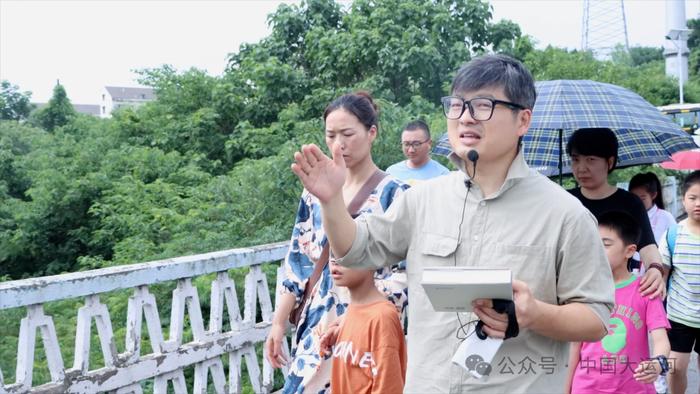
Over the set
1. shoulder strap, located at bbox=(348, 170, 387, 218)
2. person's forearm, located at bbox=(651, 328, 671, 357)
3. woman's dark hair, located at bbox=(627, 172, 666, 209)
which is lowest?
person's forearm, located at bbox=(651, 328, 671, 357)

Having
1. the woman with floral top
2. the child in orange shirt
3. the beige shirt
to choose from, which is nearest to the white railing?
the woman with floral top

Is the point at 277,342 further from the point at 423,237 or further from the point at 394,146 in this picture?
the point at 394,146

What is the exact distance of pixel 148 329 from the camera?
463 cm

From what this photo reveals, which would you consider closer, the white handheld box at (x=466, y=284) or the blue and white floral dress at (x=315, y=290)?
the white handheld box at (x=466, y=284)

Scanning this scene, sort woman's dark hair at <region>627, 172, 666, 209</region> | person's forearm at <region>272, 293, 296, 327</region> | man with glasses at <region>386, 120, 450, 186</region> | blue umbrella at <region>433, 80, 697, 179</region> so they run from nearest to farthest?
1. person's forearm at <region>272, 293, 296, 327</region>
2. blue umbrella at <region>433, 80, 697, 179</region>
3. woman's dark hair at <region>627, 172, 666, 209</region>
4. man with glasses at <region>386, 120, 450, 186</region>

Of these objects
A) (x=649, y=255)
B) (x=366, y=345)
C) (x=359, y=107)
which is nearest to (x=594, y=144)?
(x=649, y=255)

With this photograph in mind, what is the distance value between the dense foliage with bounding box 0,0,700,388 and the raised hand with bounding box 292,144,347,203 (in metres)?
5.89

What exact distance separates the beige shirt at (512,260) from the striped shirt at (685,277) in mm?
2994

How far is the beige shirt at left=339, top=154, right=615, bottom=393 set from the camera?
222 cm

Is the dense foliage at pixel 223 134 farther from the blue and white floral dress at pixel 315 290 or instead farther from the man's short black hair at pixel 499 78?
the man's short black hair at pixel 499 78

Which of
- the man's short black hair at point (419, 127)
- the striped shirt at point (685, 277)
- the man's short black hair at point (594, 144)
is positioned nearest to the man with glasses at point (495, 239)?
the man's short black hair at point (594, 144)

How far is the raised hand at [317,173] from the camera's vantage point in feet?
7.52

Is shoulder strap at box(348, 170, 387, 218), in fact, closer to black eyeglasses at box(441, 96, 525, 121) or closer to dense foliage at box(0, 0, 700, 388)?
black eyeglasses at box(441, 96, 525, 121)

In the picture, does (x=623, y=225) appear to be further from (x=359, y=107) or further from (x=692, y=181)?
(x=359, y=107)
